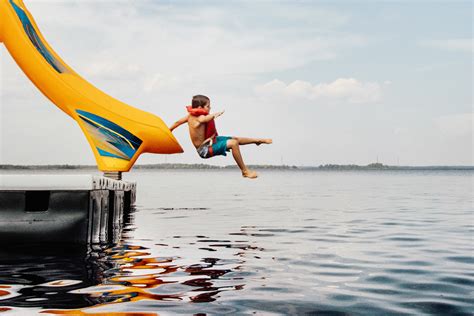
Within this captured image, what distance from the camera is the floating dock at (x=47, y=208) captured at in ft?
37.1

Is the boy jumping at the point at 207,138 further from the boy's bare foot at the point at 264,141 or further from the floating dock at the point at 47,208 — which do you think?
the floating dock at the point at 47,208

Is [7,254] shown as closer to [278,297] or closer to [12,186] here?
[12,186]

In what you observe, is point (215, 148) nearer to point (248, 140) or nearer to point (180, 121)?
point (248, 140)

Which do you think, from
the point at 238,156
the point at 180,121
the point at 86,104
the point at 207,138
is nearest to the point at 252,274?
the point at 238,156

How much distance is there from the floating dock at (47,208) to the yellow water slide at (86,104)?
15.3 ft

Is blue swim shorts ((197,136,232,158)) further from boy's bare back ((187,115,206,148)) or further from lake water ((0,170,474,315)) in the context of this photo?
lake water ((0,170,474,315))

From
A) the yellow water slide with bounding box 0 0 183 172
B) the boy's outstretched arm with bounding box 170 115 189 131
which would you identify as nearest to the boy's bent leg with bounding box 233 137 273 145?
the boy's outstretched arm with bounding box 170 115 189 131

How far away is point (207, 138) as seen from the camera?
11602mm

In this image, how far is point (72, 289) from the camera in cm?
845

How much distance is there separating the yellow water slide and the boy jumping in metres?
4.96

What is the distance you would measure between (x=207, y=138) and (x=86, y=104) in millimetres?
6111

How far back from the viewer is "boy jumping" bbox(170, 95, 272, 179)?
450 inches

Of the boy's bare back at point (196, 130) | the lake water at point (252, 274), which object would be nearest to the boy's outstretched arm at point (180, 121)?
the boy's bare back at point (196, 130)

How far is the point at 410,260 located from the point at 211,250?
3803mm
